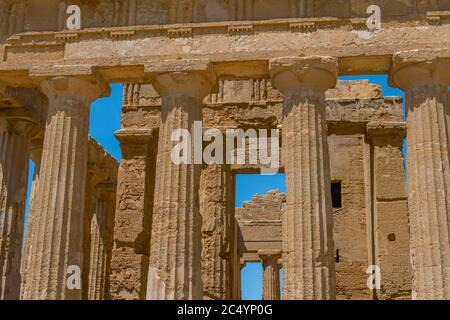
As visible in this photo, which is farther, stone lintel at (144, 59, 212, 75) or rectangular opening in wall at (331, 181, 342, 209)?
rectangular opening in wall at (331, 181, 342, 209)

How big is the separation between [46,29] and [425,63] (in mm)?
9346

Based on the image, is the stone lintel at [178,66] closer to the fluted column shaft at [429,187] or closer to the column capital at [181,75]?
the column capital at [181,75]

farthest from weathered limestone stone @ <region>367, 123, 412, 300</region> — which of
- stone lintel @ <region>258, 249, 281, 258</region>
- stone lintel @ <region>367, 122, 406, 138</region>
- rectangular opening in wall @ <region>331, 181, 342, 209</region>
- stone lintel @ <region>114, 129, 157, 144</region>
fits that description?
stone lintel @ <region>258, 249, 281, 258</region>

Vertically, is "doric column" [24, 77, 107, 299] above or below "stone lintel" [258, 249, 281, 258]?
below

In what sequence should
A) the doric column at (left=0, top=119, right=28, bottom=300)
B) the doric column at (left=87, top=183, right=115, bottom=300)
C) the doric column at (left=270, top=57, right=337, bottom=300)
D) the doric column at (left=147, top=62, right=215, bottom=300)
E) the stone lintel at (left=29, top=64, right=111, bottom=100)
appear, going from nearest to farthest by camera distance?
the doric column at (left=270, top=57, right=337, bottom=300), the doric column at (left=147, top=62, right=215, bottom=300), the stone lintel at (left=29, top=64, right=111, bottom=100), the doric column at (left=0, top=119, right=28, bottom=300), the doric column at (left=87, top=183, right=115, bottom=300)

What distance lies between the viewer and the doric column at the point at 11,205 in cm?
1903

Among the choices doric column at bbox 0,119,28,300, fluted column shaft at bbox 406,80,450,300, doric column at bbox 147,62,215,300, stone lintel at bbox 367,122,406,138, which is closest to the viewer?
fluted column shaft at bbox 406,80,450,300

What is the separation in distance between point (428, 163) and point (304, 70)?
3.46 m

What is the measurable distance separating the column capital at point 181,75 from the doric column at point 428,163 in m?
4.43

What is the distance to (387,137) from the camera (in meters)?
22.0

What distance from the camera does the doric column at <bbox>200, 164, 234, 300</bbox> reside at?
68.3 feet

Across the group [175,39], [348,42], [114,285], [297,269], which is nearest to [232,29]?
[175,39]

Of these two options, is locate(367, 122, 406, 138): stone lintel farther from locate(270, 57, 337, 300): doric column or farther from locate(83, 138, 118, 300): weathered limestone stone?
locate(83, 138, 118, 300): weathered limestone stone
